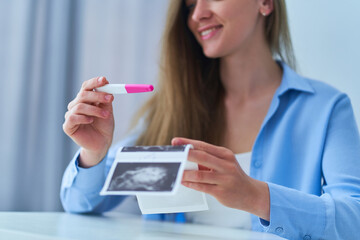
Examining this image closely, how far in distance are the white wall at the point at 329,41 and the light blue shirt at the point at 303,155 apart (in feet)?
1.03

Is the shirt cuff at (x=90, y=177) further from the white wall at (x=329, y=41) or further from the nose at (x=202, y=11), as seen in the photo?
the white wall at (x=329, y=41)

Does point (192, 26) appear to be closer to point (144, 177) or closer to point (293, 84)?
point (293, 84)

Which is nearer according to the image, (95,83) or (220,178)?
(220,178)

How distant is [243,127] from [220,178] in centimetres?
72

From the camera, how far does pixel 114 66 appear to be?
194 cm

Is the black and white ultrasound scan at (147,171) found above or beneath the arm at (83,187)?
above

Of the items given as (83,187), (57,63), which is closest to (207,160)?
(83,187)

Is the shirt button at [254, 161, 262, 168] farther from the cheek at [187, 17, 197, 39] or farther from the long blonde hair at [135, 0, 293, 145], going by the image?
the cheek at [187, 17, 197, 39]

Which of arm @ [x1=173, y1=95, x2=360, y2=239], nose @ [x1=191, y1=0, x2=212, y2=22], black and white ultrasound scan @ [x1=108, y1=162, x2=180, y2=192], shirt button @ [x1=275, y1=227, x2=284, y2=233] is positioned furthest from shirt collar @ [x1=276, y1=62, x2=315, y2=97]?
black and white ultrasound scan @ [x1=108, y1=162, x2=180, y2=192]

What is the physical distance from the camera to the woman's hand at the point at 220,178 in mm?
775

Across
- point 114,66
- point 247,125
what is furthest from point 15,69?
point 247,125

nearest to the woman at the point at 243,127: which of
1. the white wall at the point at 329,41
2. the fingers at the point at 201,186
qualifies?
the fingers at the point at 201,186

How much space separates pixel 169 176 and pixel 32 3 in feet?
3.86

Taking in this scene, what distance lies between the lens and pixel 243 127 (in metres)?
1.49
